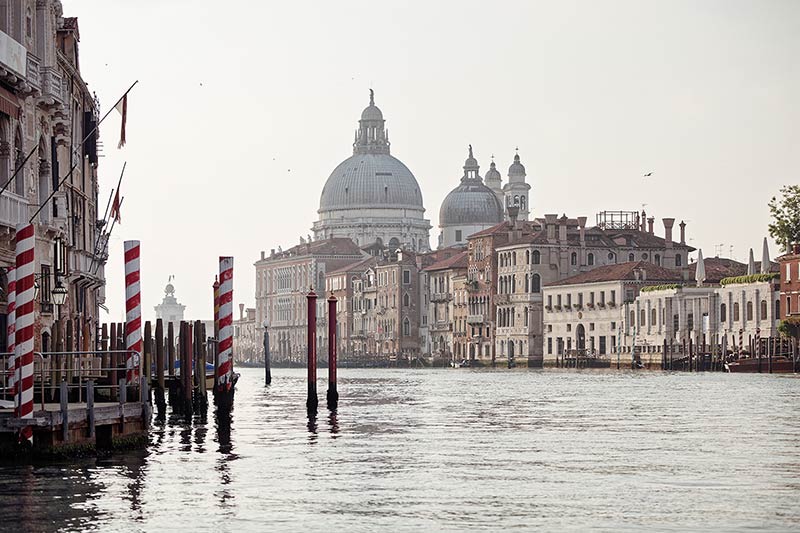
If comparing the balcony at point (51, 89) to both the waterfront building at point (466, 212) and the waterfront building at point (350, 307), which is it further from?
the waterfront building at point (466, 212)

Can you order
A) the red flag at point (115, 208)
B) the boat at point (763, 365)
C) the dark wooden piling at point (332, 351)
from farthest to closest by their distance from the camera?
the boat at point (763, 365), the red flag at point (115, 208), the dark wooden piling at point (332, 351)

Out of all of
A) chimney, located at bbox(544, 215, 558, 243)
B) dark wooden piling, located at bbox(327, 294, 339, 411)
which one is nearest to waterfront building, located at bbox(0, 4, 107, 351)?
dark wooden piling, located at bbox(327, 294, 339, 411)

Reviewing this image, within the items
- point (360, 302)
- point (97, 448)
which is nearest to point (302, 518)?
point (97, 448)

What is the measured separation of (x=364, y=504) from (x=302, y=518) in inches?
52.3

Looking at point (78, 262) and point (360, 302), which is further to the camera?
point (360, 302)

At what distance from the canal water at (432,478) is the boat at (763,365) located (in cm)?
4615

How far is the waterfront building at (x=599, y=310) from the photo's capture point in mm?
115188

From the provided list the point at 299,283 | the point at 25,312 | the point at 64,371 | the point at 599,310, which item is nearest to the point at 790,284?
the point at 599,310

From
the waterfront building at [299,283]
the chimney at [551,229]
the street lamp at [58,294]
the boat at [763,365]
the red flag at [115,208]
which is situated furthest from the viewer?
the waterfront building at [299,283]

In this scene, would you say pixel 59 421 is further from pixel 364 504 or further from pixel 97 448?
pixel 364 504

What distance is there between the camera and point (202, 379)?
3947 cm

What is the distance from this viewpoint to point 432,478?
23.1 m

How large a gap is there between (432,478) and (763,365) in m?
63.5

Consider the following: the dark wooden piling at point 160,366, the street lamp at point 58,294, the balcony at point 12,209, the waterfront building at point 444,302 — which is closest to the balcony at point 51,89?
the balcony at point 12,209
